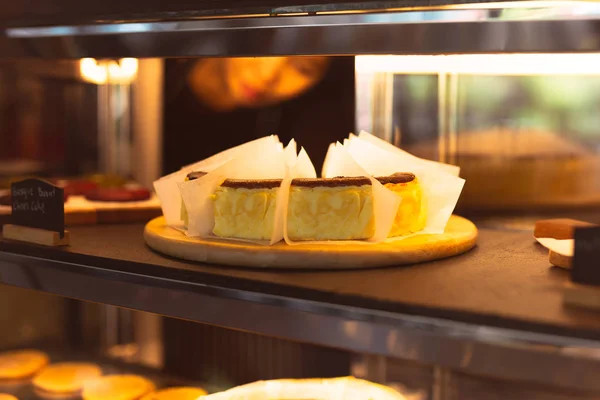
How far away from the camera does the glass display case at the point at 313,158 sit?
3.03 ft

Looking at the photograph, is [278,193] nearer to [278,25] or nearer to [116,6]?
[278,25]

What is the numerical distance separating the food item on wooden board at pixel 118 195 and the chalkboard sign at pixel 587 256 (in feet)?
3.52

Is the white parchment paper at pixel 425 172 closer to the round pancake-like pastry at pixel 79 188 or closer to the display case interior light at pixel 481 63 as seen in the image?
the display case interior light at pixel 481 63

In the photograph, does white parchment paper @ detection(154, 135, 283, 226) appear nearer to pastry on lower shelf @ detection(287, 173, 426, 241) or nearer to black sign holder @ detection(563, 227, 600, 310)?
pastry on lower shelf @ detection(287, 173, 426, 241)

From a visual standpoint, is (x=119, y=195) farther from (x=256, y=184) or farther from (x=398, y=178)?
(x=398, y=178)

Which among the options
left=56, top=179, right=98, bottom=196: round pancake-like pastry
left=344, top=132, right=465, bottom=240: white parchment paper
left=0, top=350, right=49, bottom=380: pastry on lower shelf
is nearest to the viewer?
left=344, top=132, right=465, bottom=240: white parchment paper

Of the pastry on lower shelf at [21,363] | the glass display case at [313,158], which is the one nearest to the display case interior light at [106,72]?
the glass display case at [313,158]

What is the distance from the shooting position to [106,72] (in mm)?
2969

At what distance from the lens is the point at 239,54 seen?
1154 millimetres

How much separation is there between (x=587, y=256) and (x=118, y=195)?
3.61ft

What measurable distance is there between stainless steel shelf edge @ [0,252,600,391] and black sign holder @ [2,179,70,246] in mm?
122

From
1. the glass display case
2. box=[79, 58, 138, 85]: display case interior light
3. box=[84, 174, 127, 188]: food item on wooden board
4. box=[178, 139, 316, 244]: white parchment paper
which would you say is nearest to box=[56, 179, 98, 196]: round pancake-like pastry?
the glass display case

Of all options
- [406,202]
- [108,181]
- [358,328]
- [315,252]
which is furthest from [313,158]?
[358,328]

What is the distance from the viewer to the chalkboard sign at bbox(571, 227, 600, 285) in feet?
2.98
